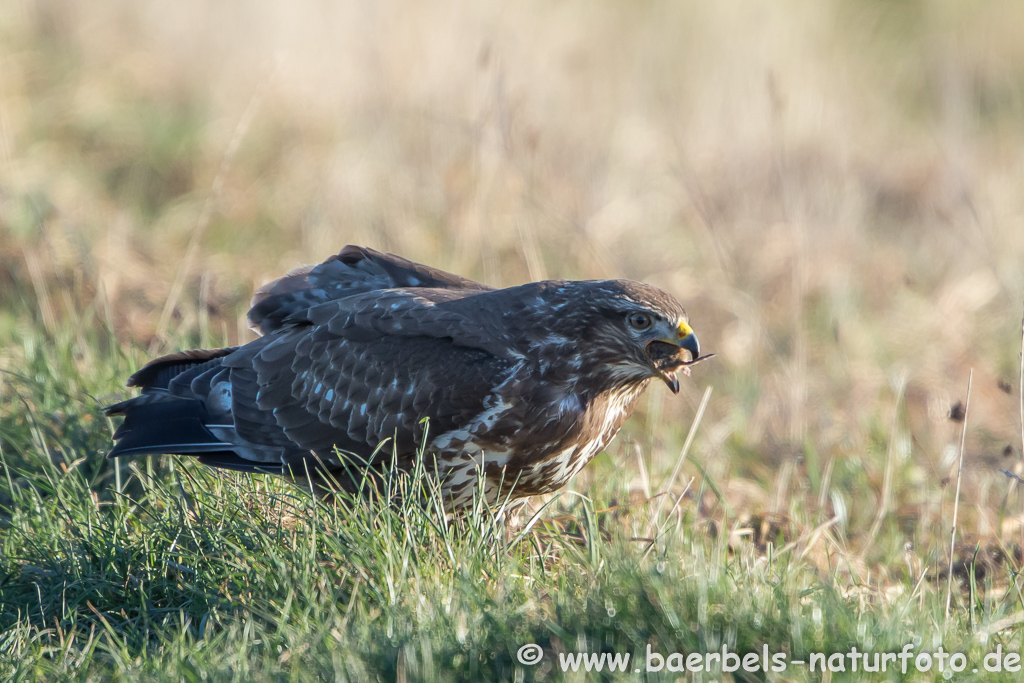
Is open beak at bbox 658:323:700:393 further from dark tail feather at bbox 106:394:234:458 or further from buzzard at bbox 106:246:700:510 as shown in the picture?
dark tail feather at bbox 106:394:234:458

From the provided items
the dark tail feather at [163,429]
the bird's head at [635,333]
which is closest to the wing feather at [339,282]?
the dark tail feather at [163,429]

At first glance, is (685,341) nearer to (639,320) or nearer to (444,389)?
(639,320)

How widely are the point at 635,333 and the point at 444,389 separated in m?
0.67

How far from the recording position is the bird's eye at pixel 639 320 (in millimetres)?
3154

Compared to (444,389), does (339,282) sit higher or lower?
higher

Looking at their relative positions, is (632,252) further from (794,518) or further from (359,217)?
(794,518)

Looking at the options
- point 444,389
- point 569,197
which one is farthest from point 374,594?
point 569,197

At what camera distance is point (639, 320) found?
3162 mm

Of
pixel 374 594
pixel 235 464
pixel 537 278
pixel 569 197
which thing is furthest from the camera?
pixel 569 197

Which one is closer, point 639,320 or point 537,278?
point 639,320

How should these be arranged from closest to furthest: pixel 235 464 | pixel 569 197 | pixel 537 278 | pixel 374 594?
pixel 374 594
pixel 235 464
pixel 537 278
pixel 569 197

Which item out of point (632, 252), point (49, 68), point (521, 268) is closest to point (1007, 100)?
point (632, 252)

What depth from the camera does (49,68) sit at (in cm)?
822

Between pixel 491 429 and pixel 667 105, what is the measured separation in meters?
5.92
